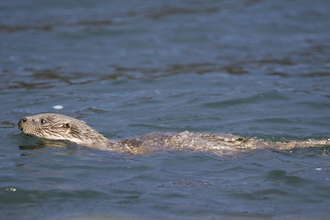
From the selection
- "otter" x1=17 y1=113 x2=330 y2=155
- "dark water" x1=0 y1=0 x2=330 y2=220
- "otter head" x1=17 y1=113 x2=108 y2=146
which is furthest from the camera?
"otter head" x1=17 y1=113 x2=108 y2=146

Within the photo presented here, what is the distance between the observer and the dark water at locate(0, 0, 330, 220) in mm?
5574

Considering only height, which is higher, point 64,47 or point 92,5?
point 92,5

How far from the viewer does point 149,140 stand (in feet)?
23.6

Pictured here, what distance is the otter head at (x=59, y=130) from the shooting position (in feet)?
24.4

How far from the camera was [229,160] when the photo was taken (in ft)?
22.1

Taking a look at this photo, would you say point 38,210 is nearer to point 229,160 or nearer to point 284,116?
point 229,160

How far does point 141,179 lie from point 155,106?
4513mm

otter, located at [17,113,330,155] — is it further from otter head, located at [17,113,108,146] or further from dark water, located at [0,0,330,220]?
dark water, located at [0,0,330,220]

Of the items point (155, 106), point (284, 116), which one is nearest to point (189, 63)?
point (155, 106)

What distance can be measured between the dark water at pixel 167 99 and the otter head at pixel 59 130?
0.23 meters

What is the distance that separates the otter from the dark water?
0.55 feet

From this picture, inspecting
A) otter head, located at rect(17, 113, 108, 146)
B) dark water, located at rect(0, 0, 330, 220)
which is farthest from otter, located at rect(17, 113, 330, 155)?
dark water, located at rect(0, 0, 330, 220)

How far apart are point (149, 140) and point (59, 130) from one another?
5.34 feet

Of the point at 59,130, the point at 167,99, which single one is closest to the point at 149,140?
the point at 59,130
